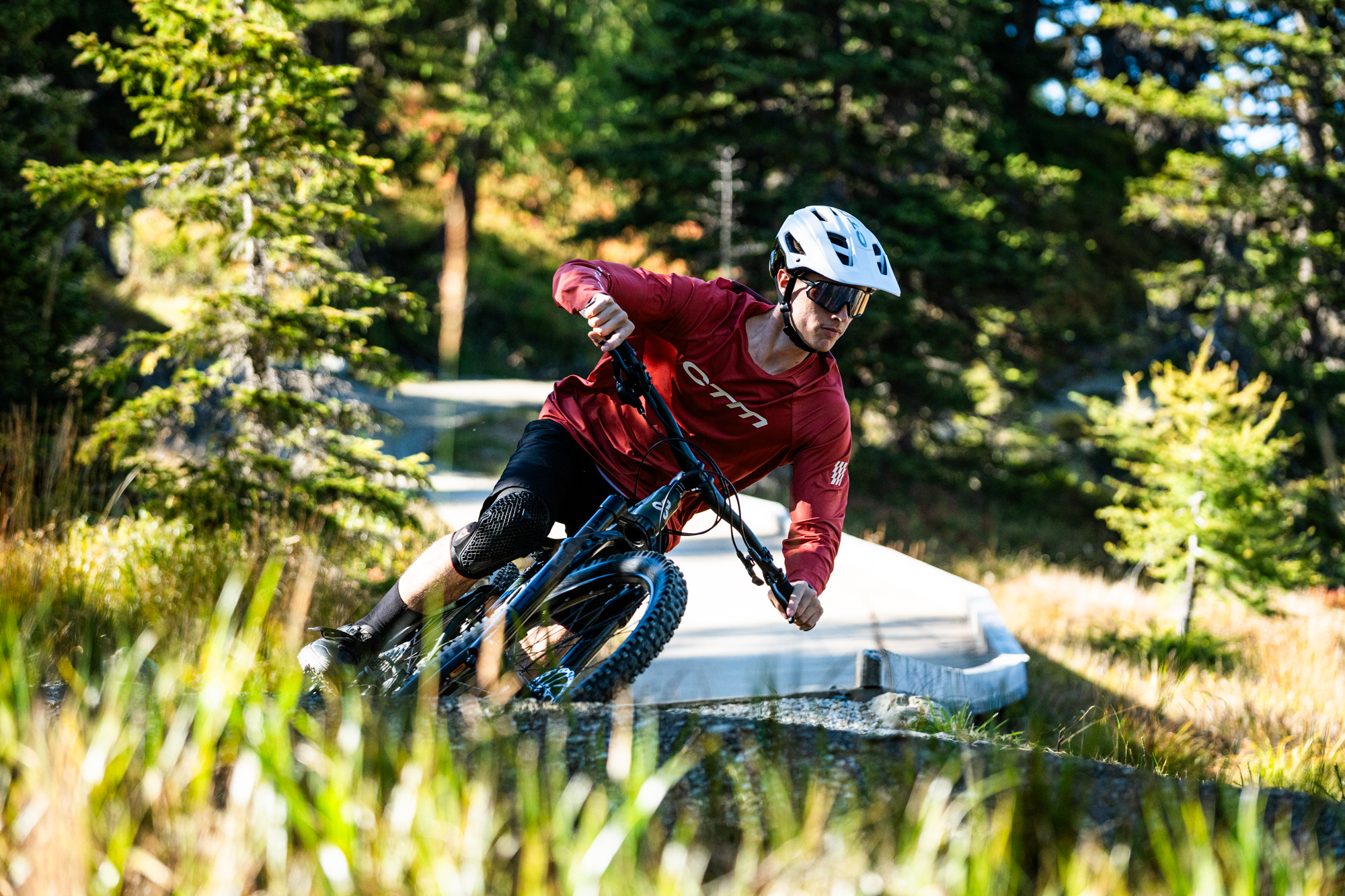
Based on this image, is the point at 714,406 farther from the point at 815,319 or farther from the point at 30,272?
the point at 30,272

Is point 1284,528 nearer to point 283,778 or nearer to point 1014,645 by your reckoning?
point 1014,645

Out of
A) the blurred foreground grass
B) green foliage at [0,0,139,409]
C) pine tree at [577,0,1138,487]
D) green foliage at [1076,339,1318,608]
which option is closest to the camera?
the blurred foreground grass

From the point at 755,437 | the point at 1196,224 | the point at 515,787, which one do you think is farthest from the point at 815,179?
the point at 515,787

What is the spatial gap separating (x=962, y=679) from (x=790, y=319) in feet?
8.32

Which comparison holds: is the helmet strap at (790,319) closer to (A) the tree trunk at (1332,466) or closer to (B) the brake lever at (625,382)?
(B) the brake lever at (625,382)

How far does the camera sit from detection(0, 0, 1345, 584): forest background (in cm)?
1619

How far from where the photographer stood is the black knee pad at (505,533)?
3.60 metres

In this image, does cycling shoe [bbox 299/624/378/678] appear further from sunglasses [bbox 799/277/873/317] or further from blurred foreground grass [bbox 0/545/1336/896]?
sunglasses [bbox 799/277/873/317]

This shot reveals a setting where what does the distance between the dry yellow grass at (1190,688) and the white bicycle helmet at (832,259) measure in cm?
167

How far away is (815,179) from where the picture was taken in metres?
16.6

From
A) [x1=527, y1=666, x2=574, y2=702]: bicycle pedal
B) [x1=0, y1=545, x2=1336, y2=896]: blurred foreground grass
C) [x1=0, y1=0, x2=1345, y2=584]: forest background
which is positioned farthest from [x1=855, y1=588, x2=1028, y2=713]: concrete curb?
[x1=0, y1=0, x2=1345, y2=584]: forest background

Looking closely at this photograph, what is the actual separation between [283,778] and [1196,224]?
19.0 metres

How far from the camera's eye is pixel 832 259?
12.4 feet

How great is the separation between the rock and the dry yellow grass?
0.55 m
